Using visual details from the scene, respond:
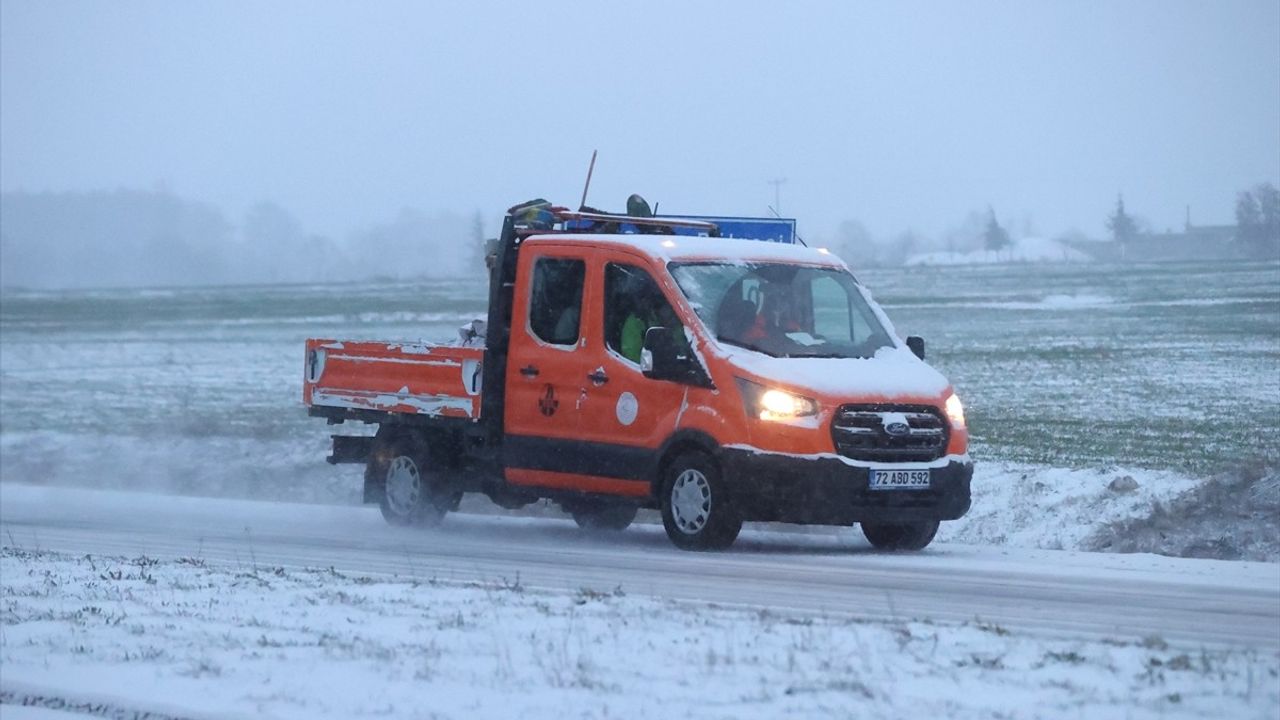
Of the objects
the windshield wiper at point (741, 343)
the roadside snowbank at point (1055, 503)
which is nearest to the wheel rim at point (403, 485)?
the windshield wiper at point (741, 343)

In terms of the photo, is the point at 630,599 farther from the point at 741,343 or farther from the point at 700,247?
the point at 700,247

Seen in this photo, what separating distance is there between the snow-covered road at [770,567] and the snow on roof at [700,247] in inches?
86.5

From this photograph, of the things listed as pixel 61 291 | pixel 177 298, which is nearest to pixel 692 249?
pixel 177 298

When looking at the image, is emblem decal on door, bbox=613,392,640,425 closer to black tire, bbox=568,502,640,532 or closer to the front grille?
the front grille

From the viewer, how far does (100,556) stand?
13852 millimetres

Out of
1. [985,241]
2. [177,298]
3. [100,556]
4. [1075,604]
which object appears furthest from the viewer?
[985,241]

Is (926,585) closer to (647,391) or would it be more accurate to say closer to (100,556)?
(647,391)

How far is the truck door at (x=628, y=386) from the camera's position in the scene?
1404cm

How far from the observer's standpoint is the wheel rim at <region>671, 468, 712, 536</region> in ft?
44.7

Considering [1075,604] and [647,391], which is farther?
[647,391]

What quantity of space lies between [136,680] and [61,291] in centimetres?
9275

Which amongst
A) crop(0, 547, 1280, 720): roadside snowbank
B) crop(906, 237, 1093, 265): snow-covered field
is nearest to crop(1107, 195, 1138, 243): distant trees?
crop(906, 237, 1093, 265): snow-covered field

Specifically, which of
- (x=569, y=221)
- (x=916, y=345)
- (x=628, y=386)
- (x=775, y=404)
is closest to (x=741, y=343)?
(x=775, y=404)

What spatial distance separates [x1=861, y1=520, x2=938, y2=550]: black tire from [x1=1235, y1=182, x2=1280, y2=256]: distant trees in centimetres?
2010
